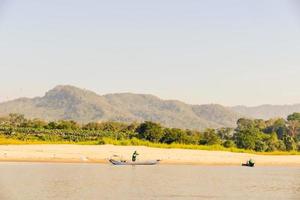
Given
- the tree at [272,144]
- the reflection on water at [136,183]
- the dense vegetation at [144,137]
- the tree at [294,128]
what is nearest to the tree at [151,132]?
the dense vegetation at [144,137]

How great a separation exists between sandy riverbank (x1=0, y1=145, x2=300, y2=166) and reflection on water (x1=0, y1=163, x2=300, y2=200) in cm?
388

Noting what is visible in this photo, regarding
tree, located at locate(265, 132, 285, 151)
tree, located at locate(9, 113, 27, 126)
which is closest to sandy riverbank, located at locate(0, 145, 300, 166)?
tree, located at locate(265, 132, 285, 151)

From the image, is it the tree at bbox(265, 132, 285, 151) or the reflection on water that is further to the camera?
the tree at bbox(265, 132, 285, 151)

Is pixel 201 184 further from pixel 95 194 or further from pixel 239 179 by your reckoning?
pixel 95 194

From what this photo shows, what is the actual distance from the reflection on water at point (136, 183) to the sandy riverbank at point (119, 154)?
3876 mm

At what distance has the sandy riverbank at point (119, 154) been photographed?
56522 mm

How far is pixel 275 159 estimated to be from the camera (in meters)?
69.8

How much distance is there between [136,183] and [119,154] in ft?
72.6

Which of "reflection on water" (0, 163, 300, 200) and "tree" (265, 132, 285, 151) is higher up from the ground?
"tree" (265, 132, 285, 151)

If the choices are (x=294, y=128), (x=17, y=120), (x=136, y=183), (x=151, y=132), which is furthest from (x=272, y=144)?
(x=17, y=120)

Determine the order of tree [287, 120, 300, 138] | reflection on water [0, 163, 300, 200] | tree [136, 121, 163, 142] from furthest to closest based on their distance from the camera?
tree [287, 120, 300, 138] → tree [136, 121, 163, 142] → reflection on water [0, 163, 300, 200]

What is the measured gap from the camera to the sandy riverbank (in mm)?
56522

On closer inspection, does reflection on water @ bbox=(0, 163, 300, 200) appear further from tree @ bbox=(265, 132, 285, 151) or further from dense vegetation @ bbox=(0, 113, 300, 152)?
tree @ bbox=(265, 132, 285, 151)

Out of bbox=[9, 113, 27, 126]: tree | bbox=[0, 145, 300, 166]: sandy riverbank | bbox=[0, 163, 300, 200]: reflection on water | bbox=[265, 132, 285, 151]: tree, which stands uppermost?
bbox=[9, 113, 27, 126]: tree
